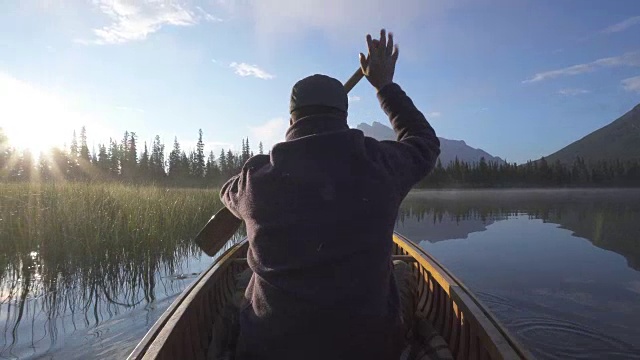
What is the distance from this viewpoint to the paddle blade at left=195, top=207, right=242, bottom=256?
9.47 ft

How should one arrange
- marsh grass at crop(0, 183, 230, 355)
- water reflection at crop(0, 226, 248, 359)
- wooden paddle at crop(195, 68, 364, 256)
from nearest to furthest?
1. wooden paddle at crop(195, 68, 364, 256)
2. water reflection at crop(0, 226, 248, 359)
3. marsh grass at crop(0, 183, 230, 355)

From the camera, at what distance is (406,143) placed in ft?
7.11

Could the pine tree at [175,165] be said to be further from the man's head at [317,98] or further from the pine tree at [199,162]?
the man's head at [317,98]

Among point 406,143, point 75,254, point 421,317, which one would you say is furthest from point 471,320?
point 75,254

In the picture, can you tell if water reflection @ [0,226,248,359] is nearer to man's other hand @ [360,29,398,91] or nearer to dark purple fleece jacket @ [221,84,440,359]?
dark purple fleece jacket @ [221,84,440,359]

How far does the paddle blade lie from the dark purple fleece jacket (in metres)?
0.89

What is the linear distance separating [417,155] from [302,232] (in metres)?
0.73

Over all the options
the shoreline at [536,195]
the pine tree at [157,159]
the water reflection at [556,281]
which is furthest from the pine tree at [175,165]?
the water reflection at [556,281]

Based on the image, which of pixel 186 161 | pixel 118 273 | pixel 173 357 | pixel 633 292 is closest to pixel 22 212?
pixel 118 273

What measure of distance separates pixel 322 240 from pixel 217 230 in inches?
52.7

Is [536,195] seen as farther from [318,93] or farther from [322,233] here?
[322,233]

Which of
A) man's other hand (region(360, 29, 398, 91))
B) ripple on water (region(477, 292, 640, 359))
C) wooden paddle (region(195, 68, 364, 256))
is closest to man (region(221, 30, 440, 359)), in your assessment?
man's other hand (region(360, 29, 398, 91))

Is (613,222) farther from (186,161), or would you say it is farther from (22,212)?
(186,161)

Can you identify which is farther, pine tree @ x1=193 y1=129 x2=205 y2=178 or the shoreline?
pine tree @ x1=193 y1=129 x2=205 y2=178
